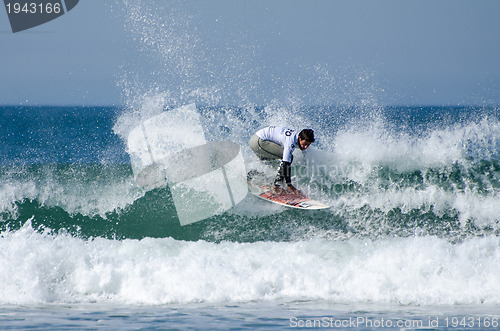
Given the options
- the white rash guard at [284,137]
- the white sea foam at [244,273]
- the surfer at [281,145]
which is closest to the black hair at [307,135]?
the surfer at [281,145]

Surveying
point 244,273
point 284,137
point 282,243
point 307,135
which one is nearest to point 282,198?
point 282,243

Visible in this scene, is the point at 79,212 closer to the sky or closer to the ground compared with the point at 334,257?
closer to the sky

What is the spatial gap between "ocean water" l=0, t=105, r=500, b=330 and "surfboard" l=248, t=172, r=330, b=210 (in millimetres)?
206

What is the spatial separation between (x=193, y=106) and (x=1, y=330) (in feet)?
20.5

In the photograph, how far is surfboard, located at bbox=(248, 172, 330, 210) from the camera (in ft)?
28.3

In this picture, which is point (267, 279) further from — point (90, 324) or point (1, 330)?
point (1, 330)

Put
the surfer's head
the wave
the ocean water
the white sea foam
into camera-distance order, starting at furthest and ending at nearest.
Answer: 1. the wave
2. the surfer's head
3. the white sea foam
4. the ocean water

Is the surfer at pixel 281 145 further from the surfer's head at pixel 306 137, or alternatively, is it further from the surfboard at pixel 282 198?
the surfboard at pixel 282 198

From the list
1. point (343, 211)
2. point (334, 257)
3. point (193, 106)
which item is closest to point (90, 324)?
point (334, 257)

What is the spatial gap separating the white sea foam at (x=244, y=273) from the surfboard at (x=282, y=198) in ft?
2.96

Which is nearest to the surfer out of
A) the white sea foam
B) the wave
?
the wave

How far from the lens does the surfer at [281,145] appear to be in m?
8.59

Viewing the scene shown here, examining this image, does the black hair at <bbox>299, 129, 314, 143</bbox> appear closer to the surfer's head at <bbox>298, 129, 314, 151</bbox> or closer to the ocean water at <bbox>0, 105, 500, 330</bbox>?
the surfer's head at <bbox>298, 129, 314, 151</bbox>

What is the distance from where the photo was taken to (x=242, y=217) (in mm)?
9141
